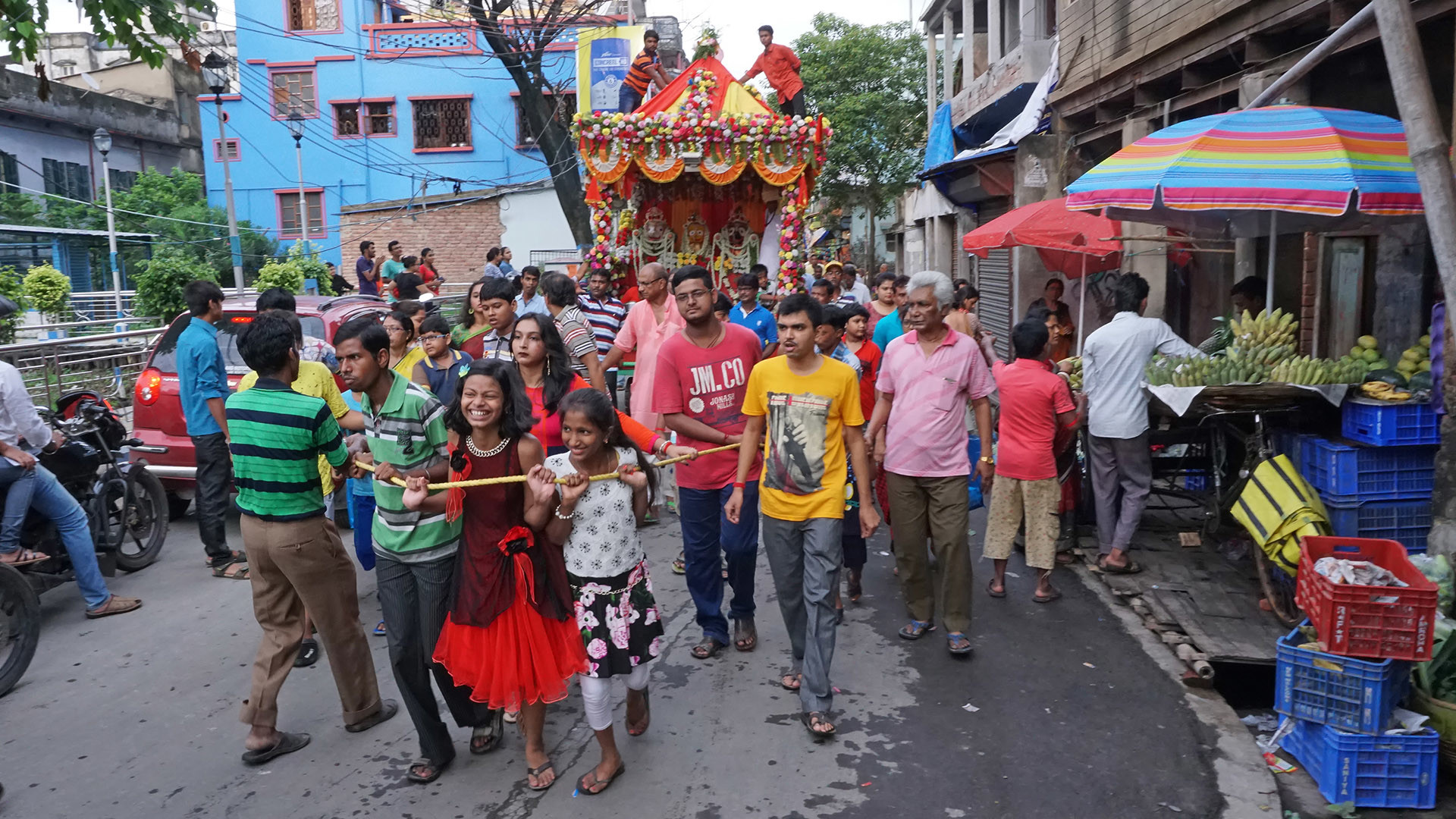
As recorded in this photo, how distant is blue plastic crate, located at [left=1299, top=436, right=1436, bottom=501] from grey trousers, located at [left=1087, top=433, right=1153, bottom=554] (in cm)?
120

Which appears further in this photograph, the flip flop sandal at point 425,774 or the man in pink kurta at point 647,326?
the man in pink kurta at point 647,326

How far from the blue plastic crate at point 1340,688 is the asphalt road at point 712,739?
0.47m

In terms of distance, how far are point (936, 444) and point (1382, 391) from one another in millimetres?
2411

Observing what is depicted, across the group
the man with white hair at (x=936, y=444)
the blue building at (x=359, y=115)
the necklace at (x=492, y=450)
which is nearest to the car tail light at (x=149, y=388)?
the necklace at (x=492, y=450)

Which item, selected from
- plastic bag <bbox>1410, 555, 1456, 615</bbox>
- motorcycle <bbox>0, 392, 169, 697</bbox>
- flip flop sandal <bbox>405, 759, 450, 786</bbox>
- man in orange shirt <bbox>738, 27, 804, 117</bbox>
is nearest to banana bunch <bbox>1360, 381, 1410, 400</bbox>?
plastic bag <bbox>1410, 555, 1456, 615</bbox>

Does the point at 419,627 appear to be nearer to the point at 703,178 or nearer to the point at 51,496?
the point at 51,496

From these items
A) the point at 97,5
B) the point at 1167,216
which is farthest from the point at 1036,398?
the point at 97,5

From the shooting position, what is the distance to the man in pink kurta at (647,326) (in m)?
6.91

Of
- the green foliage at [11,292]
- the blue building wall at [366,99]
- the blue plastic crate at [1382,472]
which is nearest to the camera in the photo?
the blue plastic crate at [1382,472]

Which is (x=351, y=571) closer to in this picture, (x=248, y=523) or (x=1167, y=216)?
(x=248, y=523)

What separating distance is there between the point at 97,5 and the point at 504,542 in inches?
133

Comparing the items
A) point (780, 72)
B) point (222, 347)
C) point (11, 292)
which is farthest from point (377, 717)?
point (11, 292)

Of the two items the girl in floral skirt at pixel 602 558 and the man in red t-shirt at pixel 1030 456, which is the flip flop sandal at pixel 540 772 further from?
the man in red t-shirt at pixel 1030 456

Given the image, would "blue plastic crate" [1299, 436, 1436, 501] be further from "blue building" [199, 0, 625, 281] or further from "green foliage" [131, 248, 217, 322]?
"blue building" [199, 0, 625, 281]
